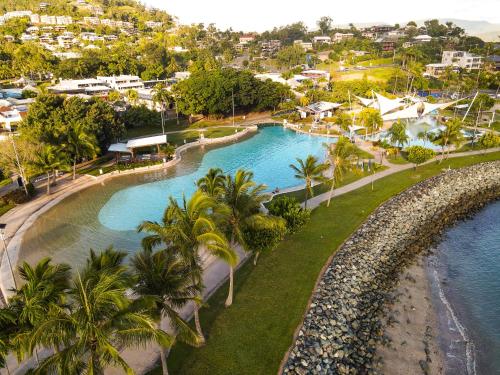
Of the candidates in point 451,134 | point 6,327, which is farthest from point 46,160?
point 451,134

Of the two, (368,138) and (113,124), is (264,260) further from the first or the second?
(368,138)

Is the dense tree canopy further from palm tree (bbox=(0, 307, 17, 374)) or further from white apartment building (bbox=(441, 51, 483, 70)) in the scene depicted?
white apartment building (bbox=(441, 51, 483, 70))

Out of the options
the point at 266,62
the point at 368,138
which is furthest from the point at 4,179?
the point at 266,62

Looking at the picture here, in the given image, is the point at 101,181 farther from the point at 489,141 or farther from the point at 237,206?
the point at 489,141

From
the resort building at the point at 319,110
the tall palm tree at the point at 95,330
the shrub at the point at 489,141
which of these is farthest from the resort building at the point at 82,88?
the tall palm tree at the point at 95,330

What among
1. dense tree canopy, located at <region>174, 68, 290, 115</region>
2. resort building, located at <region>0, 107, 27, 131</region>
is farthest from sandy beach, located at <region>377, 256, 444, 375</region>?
resort building, located at <region>0, 107, 27, 131</region>

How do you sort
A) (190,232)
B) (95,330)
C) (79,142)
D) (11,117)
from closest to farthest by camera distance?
(95,330), (190,232), (79,142), (11,117)
